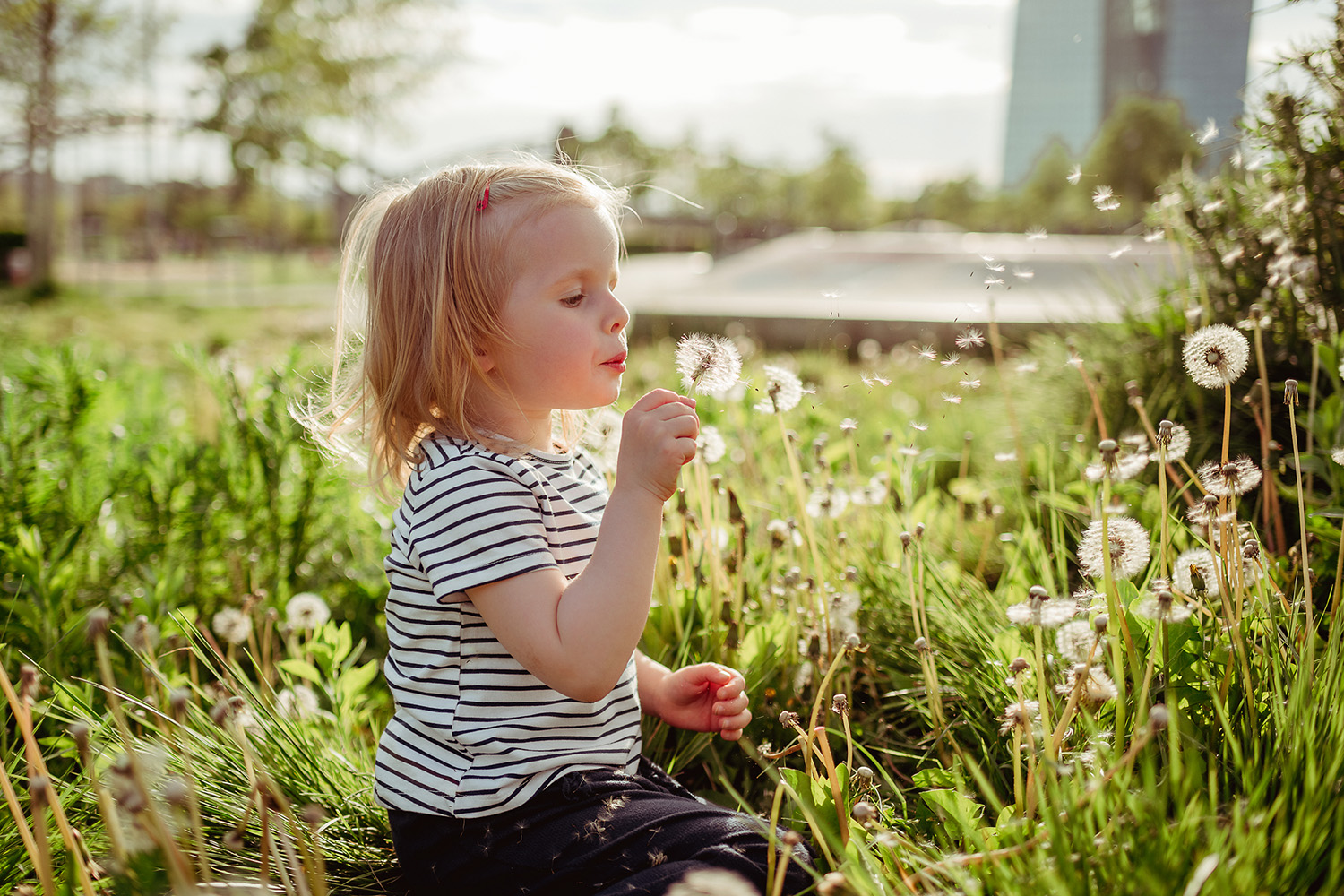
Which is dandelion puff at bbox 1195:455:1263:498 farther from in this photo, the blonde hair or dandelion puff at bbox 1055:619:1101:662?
the blonde hair

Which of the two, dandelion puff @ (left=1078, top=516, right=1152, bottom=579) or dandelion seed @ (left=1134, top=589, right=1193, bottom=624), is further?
dandelion puff @ (left=1078, top=516, right=1152, bottom=579)

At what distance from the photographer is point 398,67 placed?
19250 millimetres

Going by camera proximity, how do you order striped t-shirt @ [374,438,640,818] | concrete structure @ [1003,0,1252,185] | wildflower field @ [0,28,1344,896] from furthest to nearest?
1. concrete structure @ [1003,0,1252,185]
2. striped t-shirt @ [374,438,640,818]
3. wildflower field @ [0,28,1344,896]

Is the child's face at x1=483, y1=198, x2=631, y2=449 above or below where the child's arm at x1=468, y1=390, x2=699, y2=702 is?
above

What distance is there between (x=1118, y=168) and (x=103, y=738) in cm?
1108

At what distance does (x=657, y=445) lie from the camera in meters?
1.44

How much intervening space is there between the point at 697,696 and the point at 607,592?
0.49 m

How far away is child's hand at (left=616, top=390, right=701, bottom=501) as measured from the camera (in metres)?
1.44

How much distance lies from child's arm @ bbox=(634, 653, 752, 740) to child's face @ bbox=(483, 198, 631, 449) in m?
0.54

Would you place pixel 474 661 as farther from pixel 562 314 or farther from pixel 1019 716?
pixel 1019 716

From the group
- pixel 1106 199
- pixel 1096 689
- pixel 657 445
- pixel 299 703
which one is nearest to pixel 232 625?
pixel 299 703

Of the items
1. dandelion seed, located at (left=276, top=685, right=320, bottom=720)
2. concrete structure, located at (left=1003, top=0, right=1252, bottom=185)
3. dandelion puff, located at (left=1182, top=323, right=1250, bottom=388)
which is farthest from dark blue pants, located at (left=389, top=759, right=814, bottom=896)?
concrete structure, located at (left=1003, top=0, right=1252, bottom=185)

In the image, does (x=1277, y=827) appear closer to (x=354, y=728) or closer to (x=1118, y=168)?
(x=354, y=728)

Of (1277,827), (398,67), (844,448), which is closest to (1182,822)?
(1277,827)
